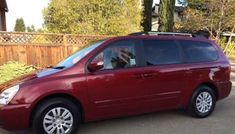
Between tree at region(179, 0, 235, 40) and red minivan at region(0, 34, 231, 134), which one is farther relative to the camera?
tree at region(179, 0, 235, 40)

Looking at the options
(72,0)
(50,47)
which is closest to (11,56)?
(50,47)

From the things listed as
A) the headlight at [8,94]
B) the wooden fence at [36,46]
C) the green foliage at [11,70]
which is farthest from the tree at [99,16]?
the headlight at [8,94]

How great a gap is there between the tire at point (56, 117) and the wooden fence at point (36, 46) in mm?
5606

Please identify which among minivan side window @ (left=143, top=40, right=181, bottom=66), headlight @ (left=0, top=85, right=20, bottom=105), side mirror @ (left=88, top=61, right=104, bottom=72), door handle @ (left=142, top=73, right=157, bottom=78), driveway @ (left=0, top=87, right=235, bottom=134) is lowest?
driveway @ (left=0, top=87, right=235, bottom=134)

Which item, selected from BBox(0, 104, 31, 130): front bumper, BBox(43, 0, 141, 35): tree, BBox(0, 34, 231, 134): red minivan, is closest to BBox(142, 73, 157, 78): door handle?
BBox(0, 34, 231, 134): red minivan

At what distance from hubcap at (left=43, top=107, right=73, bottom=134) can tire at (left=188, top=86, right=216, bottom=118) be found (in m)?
2.57

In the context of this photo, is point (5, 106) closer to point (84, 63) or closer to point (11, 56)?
point (84, 63)

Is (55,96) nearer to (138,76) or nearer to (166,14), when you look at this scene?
(138,76)

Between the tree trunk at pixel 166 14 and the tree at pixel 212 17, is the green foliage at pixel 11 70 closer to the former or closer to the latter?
the tree trunk at pixel 166 14

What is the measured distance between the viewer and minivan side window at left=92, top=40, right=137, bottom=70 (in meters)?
5.87

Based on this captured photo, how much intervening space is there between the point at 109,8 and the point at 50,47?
6707 millimetres

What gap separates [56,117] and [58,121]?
8 cm

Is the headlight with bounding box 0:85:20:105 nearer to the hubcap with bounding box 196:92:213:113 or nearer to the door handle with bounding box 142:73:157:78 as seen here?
the door handle with bounding box 142:73:157:78

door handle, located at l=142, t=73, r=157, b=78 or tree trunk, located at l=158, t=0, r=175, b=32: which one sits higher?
tree trunk, located at l=158, t=0, r=175, b=32
